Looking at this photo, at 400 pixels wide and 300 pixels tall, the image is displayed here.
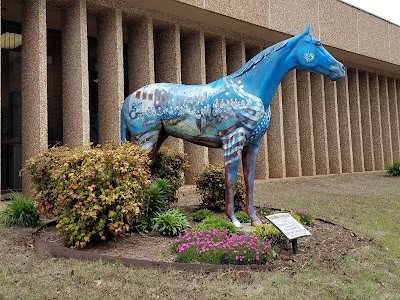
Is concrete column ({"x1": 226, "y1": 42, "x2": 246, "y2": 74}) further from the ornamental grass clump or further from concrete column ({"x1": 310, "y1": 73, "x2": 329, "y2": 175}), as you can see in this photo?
the ornamental grass clump

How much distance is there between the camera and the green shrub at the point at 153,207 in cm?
701

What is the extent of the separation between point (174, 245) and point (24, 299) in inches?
87.3

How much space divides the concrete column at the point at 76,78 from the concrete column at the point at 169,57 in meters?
3.27

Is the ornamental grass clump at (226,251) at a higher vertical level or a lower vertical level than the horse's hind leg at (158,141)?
lower

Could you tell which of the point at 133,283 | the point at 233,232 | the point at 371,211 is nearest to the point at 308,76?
the point at 371,211

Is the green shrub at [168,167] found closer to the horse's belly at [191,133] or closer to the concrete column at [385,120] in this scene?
the horse's belly at [191,133]

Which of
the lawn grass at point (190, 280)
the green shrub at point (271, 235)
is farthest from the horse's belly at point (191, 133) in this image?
the lawn grass at point (190, 280)

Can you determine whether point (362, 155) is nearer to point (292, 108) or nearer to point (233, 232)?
point (292, 108)

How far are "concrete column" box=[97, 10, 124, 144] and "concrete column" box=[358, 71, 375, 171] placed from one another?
15.9 meters

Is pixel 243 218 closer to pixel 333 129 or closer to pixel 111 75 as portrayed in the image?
pixel 111 75

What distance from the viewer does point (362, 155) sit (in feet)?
76.2

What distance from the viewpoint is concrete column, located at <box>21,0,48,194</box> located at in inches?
450

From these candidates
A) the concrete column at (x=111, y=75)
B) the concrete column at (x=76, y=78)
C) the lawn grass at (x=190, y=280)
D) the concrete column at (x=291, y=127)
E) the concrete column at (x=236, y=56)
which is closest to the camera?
the lawn grass at (x=190, y=280)

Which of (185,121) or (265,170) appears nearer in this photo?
(185,121)
